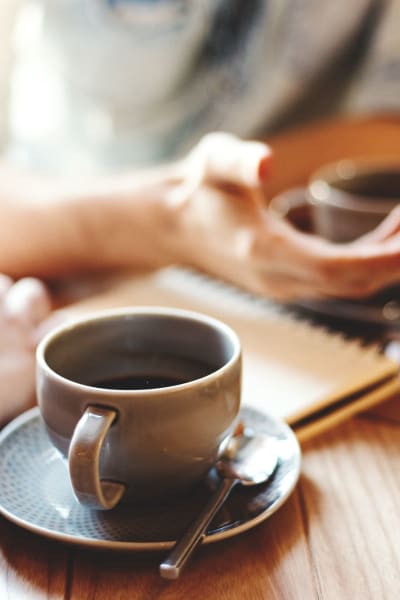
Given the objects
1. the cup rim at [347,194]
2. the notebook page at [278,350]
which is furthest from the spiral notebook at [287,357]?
the cup rim at [347,194]

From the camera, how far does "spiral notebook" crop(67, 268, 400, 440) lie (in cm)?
51

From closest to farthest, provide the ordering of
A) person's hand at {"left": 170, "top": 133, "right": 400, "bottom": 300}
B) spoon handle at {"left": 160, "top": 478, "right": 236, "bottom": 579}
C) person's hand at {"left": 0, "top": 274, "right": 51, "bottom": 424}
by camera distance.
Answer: spoon handle at {"left": 160, "top": 478, "right": 236, "bottom": 579} → person's hand at {"left": 0, "top": 274, "right": 51, "bottom": 424} → person's hand at {"left": 170, "top": 133, "right": 400, "bottom": 300}

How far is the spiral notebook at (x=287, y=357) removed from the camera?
509 mm

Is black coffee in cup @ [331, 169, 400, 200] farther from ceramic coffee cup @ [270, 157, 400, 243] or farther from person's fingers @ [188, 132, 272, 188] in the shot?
person's fingers @ [188, 132, 272, 188]

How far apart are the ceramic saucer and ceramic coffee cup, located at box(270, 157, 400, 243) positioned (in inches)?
10.6

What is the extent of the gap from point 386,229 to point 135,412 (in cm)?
34

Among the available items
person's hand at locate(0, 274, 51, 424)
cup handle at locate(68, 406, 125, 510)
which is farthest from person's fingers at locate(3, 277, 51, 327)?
cup handle at locate(68, 406, 125, 510)

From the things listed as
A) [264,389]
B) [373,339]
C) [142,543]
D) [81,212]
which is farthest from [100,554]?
[81,212]

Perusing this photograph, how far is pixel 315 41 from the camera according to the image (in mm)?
967

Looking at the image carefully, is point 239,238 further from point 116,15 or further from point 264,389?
point 116,15

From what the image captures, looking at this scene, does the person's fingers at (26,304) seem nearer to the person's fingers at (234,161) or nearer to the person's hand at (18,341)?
the person's hand at (18,341)

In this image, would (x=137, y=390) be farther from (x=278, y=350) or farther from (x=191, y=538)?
(x=278, y=350)

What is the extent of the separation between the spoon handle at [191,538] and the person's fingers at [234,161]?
29cm

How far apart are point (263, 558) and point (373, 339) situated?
30 centimetres
